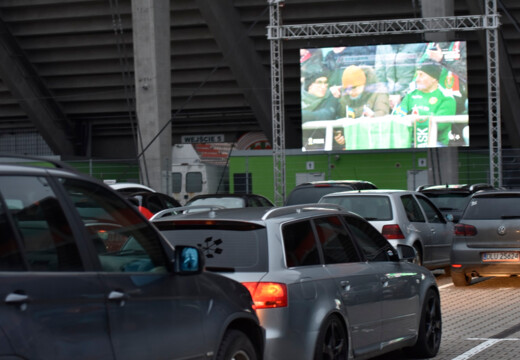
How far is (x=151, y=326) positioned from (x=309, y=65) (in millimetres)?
31386

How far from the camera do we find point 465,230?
1589 centimetres

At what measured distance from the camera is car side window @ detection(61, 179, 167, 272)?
4855 millimetres

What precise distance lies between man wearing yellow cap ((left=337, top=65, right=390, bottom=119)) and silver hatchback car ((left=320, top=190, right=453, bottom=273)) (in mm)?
17883

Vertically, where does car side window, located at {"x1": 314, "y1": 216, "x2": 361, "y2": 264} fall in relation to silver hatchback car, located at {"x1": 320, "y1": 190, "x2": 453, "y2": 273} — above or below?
above

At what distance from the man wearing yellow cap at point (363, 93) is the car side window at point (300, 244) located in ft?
91.5

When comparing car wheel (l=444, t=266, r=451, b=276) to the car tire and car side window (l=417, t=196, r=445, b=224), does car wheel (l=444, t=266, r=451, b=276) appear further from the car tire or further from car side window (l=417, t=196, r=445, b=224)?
the car tire

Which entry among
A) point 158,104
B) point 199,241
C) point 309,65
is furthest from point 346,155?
point 199,241

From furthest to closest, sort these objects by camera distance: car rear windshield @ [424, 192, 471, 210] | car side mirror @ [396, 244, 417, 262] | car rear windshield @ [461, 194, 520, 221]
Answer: car rear windshield @ [424, 192, 471, 210] < car rear windshield @ [461, 194, 520, 221] < car side mirror @ [396, 244, 417, 262]

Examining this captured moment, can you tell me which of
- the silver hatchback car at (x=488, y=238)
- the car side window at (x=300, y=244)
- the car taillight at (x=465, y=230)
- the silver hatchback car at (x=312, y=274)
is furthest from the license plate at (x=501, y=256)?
the car side window at (x=300, y=244)

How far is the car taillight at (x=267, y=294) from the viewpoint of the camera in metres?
6.87

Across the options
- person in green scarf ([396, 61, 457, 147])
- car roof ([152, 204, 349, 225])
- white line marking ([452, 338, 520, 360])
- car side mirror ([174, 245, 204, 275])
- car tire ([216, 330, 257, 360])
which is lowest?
white line marking ([452, 338, 520, 360])

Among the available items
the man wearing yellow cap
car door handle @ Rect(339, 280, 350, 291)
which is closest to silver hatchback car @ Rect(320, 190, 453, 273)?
car door handle @ Rect(339, 280, 350, 291)

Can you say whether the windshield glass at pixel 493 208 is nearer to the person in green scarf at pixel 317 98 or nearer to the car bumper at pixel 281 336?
the car bumper at pixel 281 336

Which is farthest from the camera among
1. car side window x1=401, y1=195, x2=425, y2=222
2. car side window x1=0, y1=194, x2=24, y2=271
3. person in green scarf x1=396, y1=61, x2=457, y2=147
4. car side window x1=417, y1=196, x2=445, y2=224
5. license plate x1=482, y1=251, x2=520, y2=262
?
person in green scarf x1=396, y1=61, x2=457, y2=147
